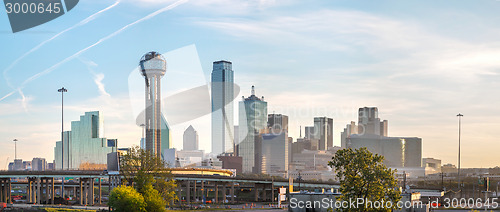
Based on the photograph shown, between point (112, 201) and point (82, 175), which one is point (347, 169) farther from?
point (82, 175)

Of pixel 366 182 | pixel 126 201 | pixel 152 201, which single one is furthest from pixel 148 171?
Result: pixel 366 182

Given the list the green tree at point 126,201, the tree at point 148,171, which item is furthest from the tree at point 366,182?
the tree at point 148,171

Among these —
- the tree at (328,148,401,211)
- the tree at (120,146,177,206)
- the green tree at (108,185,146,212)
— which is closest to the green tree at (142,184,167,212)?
the green tree at (108,185,146,212)

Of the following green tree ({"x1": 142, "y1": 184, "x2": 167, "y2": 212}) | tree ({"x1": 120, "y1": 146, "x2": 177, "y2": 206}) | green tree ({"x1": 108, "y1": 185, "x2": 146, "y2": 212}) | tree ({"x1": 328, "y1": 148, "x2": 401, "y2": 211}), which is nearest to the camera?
tree ({"x1": 328, "y1": 148, "x2": 401, "y2": 211})

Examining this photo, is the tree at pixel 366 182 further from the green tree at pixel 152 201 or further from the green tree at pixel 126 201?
the green tree at pixel 152 201

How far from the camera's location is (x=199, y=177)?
172250 mm

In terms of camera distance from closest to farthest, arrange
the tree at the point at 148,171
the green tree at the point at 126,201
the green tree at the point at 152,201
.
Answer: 1. the green tree at the point at 126,201
2. the green tree at the point at 152,201
3. the tree at the point at 148,171

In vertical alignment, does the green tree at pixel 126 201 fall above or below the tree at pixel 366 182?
below

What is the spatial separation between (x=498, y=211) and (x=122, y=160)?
65.4 meters

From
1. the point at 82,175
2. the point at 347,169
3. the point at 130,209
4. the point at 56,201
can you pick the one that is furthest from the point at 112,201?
the point at 82,175

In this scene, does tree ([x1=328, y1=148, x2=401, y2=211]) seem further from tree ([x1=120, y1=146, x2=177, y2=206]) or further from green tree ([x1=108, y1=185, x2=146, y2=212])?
tree ([x1=120, y1=146, x2=177, y2=206])

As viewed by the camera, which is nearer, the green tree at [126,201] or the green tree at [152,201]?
the green tree at [126,201]

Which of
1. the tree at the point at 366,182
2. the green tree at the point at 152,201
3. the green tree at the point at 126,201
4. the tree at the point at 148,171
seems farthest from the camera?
the tree at the point at 148,171

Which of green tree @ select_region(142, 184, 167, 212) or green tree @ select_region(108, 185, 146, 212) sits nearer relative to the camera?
green tree @ select_region(108, 185, 146, 212)
